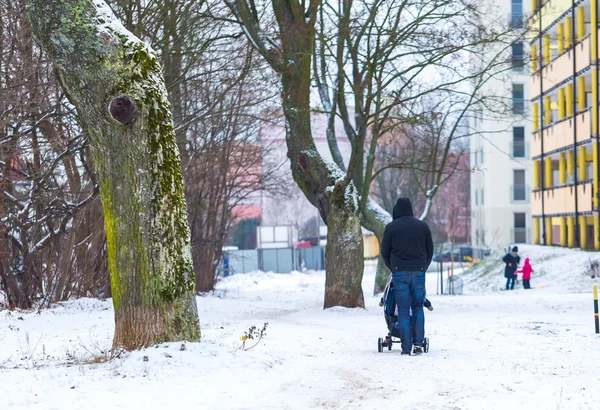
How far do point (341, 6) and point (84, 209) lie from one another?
333 inches

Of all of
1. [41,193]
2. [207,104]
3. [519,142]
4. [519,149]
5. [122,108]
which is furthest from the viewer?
[519,149]

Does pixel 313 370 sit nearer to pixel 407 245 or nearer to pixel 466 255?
pixel 407 245

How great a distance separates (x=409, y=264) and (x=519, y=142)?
61.4m

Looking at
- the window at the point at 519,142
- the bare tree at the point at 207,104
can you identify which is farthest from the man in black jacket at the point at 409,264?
the window at the point at 519,142

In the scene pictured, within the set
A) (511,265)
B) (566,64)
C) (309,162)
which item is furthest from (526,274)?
(566,64)

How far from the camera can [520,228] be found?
2869 inches

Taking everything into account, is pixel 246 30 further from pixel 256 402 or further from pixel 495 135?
pixel 495 135

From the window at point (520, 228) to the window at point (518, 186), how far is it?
1285 mm

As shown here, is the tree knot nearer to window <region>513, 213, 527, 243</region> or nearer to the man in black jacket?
the man in black jacket

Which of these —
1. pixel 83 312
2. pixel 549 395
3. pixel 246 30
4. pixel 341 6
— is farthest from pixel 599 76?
pixel 549 395

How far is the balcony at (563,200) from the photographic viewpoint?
143 feet

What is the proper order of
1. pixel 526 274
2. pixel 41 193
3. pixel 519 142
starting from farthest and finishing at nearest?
pixel 519 142 → pixel 526 274 → pixel 41 193

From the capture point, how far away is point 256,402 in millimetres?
8016

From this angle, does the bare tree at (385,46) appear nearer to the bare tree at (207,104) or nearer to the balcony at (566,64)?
the bare tree at (207,104)
